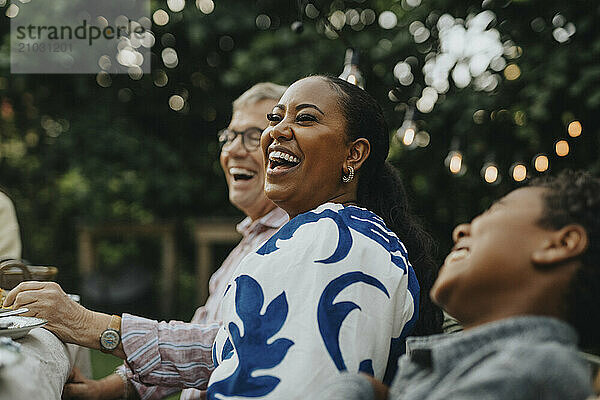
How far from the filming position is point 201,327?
1.76 meters

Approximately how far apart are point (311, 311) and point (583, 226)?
0.51 meters

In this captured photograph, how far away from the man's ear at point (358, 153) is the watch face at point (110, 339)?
28.9 inches

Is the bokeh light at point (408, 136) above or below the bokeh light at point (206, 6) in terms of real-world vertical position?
below

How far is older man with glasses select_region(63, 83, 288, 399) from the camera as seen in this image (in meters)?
1.69

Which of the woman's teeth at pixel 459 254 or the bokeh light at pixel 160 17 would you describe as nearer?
the woman's teeth at pixel 459 254

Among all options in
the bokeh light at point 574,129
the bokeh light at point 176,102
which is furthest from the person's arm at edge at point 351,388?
the bokeh light at point 176,102

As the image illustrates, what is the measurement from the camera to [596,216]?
106 centimetres

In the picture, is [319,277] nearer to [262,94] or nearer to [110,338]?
[110,338]

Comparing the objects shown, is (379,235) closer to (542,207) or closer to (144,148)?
(542,207)

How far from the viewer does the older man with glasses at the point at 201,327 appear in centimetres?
169

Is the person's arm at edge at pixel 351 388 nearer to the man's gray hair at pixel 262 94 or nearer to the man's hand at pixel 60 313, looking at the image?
the man's hand at pixel 60 313

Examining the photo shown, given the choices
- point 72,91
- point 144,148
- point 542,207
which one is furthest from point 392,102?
point 542,207

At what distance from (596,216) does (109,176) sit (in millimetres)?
5214

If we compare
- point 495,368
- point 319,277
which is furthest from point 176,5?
point 495,368
